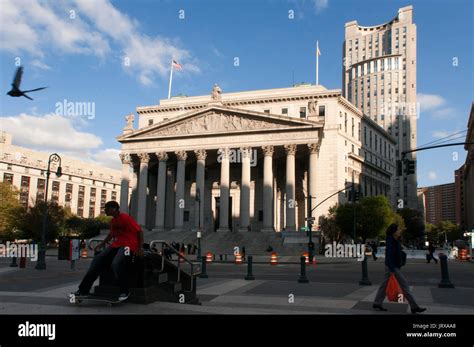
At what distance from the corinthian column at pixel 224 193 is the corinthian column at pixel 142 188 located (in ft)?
37.6

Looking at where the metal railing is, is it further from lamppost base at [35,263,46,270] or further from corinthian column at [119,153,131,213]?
corinthian column at [119,153,131,213]

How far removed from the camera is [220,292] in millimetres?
13344

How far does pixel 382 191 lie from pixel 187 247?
219 ft

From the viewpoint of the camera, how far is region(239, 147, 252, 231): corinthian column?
5569 cm

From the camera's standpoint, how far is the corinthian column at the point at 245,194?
183 ft

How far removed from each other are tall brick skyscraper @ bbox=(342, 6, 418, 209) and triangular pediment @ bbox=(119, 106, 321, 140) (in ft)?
261

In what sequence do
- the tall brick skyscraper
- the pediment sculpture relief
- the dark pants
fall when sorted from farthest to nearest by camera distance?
1. the tall brick skyscraper
2. the pediment sculpture relief
3. the dark pants

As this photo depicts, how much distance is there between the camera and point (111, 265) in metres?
8.17

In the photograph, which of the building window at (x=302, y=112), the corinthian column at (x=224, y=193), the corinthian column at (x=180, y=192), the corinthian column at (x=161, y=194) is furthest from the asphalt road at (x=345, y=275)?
the building window at (x=302, y=112)

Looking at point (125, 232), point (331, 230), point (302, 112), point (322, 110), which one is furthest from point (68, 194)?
point (125, 232)

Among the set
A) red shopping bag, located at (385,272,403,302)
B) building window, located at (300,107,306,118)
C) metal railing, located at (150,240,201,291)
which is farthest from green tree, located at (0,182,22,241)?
red shopping bag, located at (385,272,403,302)

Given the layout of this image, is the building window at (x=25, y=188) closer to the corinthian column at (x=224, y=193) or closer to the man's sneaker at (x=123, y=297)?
the corinthian column at (x=224, y=193)
